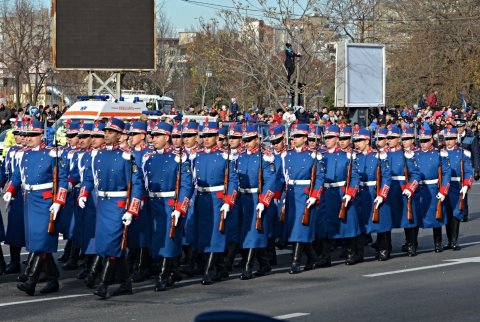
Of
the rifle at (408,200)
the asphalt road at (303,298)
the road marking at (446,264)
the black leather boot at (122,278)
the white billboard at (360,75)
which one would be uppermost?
the white billboard at (360,75)

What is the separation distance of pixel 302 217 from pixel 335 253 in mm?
2584

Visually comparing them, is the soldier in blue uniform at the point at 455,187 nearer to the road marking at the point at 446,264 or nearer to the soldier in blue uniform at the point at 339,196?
the road marking at the point at 446,264

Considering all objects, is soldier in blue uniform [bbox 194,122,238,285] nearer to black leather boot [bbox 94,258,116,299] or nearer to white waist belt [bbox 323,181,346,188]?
black leather boot [bbox 94,258,116,299]

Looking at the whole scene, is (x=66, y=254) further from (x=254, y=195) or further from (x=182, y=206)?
(x=182, y=206)

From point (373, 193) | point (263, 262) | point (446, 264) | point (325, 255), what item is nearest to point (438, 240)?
point (373, 193)

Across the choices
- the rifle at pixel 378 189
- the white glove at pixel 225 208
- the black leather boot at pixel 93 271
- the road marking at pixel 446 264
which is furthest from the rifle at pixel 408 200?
the black leather boot at pixel 93 271

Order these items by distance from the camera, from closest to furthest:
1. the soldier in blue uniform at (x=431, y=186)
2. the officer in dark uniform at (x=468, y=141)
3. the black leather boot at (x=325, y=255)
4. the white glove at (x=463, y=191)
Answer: the black leather boot at (x=325, y=255) < the soldier in blue uniform at (x=431, y=186) < the white glove at (x=463, y=191) < the officer in dark uniform at (x=468, y=141)

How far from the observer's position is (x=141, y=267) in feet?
46.2

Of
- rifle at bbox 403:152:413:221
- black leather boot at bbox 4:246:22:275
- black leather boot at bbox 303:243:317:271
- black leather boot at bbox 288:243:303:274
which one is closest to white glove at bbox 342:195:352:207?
black leather boot at bbox 303:243:317:271

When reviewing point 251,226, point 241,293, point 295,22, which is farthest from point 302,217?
point 295,22

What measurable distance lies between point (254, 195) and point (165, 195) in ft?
5.47

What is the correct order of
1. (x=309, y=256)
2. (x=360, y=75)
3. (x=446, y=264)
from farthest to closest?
(x=360, y=75), (x=446, y=264), (x=309, y=256)

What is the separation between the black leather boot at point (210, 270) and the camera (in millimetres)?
13578

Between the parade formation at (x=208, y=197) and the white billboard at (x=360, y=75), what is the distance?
1341 centimetres
